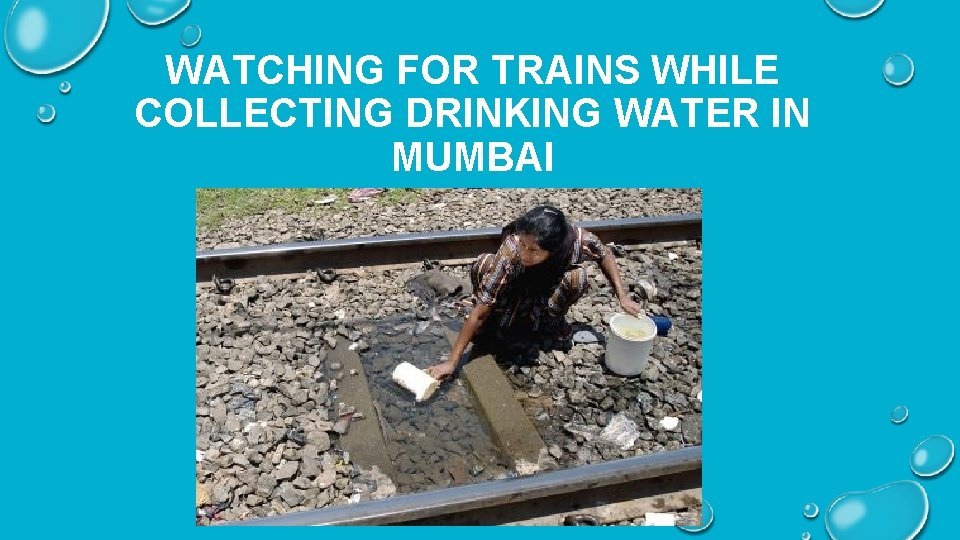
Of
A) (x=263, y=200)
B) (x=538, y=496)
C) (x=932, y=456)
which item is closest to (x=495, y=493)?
(x=538, y=496)

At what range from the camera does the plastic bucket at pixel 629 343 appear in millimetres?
4586

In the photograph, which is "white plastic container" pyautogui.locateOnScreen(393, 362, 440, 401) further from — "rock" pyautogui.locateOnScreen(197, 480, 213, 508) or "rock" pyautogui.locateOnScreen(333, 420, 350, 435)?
"rock" pyautogui.locateOnScreen(197, 480, 213, 508)

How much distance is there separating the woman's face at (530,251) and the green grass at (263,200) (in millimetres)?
2869

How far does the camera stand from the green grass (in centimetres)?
670

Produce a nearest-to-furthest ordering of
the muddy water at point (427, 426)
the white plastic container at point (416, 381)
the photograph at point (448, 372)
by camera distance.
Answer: the photograph at point (448, 372) → the muddy water at point (427, 426) → the white plastic container at point (416, 381)

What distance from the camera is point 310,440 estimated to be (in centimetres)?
416

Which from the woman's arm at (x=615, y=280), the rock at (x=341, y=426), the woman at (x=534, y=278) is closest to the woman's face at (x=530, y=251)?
the woman at (x=534, y=278)

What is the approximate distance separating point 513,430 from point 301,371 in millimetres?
1452

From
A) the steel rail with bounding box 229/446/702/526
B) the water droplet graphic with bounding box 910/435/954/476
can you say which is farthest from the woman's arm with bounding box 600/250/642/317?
the water droplet graphic with bounding box 910/435/954/476

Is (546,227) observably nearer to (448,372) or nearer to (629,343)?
(629,343)

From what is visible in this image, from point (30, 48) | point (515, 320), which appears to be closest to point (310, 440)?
point (515, 320)

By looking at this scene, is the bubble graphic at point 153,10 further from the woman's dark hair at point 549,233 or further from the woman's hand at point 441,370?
the woman's hand at point 441,370

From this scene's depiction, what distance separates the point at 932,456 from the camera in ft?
10.8

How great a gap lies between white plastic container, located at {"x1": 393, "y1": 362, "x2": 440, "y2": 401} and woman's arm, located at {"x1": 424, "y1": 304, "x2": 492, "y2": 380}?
57mm
